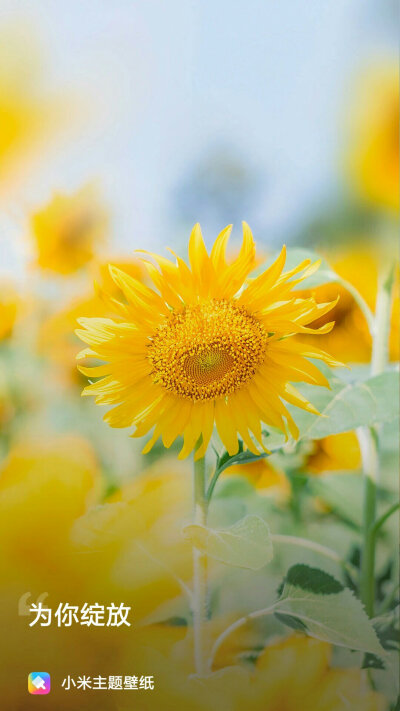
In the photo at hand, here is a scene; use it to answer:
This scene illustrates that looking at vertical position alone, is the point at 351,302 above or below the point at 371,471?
above

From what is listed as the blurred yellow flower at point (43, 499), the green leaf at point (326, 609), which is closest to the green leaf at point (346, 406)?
the green leaf at point (326, 609)

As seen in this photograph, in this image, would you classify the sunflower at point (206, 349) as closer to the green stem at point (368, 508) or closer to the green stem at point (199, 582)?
the green stem at point (199, 582)

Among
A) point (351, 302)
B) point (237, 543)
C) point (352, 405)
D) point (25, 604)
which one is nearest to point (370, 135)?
point (351, 302)

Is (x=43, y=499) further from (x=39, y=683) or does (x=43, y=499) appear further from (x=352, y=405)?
(x=352, y=405)

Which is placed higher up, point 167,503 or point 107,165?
point 107,165

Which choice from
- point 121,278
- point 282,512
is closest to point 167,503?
point 282,512

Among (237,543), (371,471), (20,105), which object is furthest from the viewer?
(20,105)

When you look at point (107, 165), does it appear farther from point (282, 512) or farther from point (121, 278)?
point (282, 512)
